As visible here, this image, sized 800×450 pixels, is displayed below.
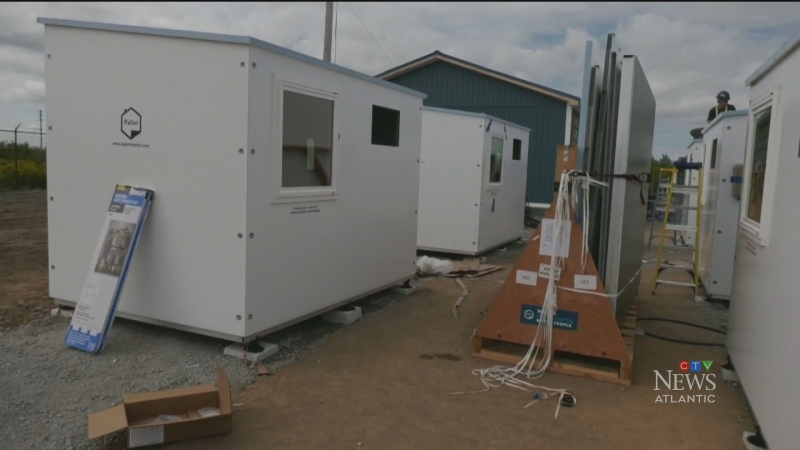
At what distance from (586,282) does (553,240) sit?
1.16 ft

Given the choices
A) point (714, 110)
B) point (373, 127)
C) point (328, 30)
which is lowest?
point (373, 127)

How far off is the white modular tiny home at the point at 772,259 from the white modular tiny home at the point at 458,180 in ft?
14.0

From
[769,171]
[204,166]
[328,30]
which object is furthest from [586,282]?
[328,30]

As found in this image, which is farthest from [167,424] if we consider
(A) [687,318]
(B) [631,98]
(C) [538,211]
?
(C) [538,211]

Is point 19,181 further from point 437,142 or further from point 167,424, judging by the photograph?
point 167,424

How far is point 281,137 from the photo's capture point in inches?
157

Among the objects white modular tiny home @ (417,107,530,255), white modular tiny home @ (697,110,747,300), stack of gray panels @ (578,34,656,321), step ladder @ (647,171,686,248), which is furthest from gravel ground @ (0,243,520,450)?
step ladder @ (647,171,686,248)

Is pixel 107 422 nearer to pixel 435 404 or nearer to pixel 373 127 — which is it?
pixel 435 404

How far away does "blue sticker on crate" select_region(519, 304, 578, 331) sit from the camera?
12.9ft

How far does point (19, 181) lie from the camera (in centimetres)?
1370

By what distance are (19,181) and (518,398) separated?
14278 mm

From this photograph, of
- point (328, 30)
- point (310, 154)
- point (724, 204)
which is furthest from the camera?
point (328, 30)

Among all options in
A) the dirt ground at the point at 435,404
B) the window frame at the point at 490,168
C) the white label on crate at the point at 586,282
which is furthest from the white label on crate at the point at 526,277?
the window frame at the point at 490,168

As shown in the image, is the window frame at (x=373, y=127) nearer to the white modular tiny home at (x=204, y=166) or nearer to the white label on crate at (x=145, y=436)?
the white modular tiny home at (x=204, y=166)
